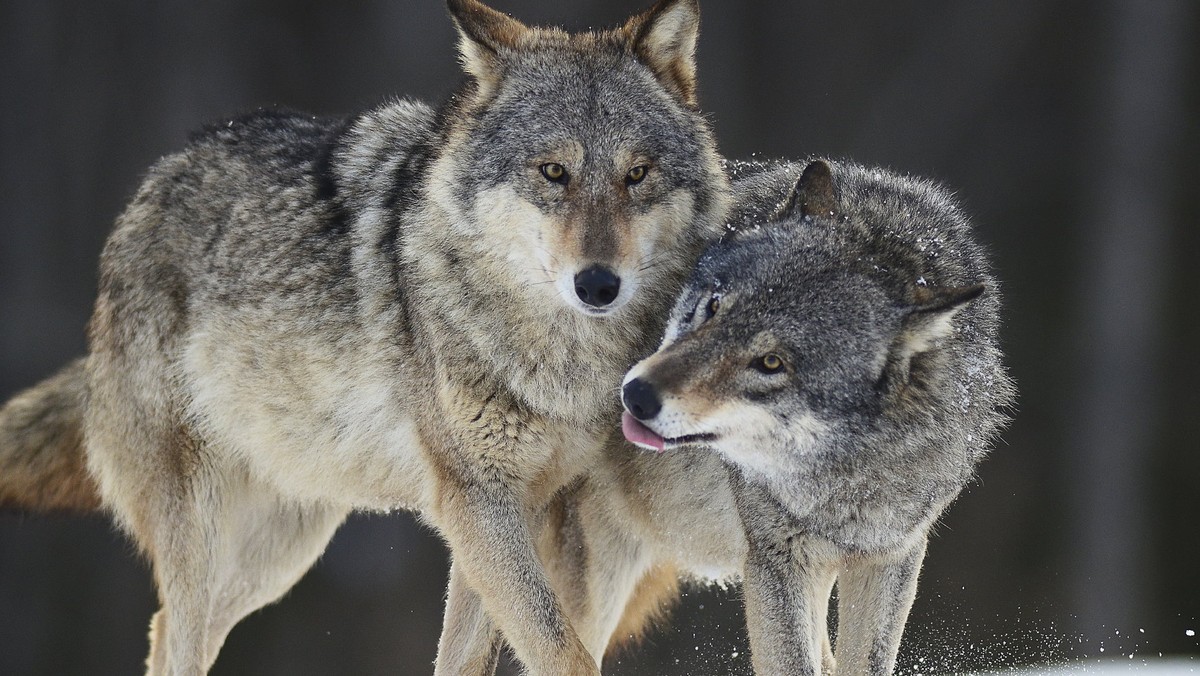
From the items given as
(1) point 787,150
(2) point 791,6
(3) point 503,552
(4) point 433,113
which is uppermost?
(4) point 433,113

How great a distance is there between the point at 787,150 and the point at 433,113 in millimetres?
5696

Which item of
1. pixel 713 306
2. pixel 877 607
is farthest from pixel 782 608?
pixel 713 306

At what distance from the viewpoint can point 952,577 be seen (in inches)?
330

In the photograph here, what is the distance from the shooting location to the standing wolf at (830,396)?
3.25 metres

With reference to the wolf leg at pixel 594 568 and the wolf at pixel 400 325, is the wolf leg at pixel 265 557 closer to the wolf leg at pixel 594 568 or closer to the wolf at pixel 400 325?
the wolf at pixel 400 325

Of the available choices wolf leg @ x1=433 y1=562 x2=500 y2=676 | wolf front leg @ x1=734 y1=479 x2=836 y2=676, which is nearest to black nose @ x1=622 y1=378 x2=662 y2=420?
wolf front leg @ x1=734 y1=479 x2=836 y2=676

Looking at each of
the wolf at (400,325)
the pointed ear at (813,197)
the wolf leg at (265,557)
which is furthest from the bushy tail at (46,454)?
the pointed ear at (813,197)

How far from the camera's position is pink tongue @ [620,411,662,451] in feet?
10.5

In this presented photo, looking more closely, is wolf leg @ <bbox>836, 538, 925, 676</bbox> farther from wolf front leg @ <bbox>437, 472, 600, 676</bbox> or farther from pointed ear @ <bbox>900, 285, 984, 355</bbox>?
wolf front leg @ <bbox>437, 472, 600, 676</bbox>

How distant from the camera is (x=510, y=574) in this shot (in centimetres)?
368

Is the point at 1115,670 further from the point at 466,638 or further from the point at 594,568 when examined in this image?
the point at 466,638

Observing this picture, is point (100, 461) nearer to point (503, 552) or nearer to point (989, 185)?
point (503, 552)

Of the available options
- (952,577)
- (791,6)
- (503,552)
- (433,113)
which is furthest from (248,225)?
(791,6)

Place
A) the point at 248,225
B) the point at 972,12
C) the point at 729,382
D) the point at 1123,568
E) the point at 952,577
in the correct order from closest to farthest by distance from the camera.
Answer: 1. the point at 729,382
2. the point at 248,225
3. the point at 952,577
4. the point at 1123,568
5. the point at 972,12
